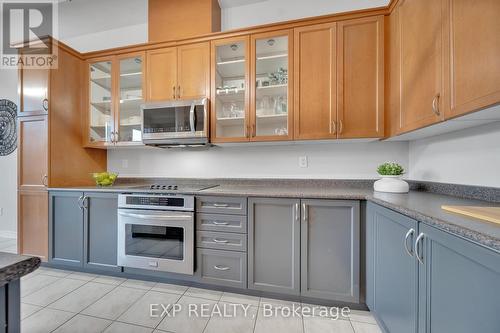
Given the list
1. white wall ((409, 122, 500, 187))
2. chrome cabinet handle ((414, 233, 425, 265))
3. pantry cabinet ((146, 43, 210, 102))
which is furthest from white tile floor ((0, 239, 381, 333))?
pantry cabinet ((146, 43, 210, 102))

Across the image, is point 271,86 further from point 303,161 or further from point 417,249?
point 417,249

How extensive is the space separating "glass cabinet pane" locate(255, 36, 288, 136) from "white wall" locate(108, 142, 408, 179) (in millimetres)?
328

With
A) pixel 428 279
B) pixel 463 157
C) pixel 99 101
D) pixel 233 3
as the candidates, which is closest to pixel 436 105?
pixel 463 157

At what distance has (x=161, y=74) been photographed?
7.58 feet

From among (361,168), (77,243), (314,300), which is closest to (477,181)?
(361,168)

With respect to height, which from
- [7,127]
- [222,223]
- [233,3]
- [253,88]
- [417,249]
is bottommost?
[222,223]

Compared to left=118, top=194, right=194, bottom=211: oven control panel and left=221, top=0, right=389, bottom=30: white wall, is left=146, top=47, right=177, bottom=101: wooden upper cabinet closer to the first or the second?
left=221, top=0, right=389, bottom=30: white wall

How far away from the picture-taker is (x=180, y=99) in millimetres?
2232

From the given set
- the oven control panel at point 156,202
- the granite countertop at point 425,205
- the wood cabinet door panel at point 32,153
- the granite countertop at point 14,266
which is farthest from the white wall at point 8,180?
the granite countertop at point 14,266

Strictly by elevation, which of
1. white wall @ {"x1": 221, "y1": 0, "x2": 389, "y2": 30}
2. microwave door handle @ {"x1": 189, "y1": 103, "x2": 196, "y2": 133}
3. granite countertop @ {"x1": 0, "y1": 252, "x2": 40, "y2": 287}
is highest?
white wall @ {"x1": 221, "y1": 0, "x2": 389, "y2": 30}

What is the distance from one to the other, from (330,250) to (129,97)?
8.33 ft

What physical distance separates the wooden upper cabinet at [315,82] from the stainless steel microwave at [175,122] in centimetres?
91

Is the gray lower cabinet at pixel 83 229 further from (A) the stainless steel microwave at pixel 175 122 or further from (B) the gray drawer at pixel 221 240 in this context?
(B) the gray drawer at pixel 221 240

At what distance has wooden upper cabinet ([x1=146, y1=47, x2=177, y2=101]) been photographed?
2275 mm
